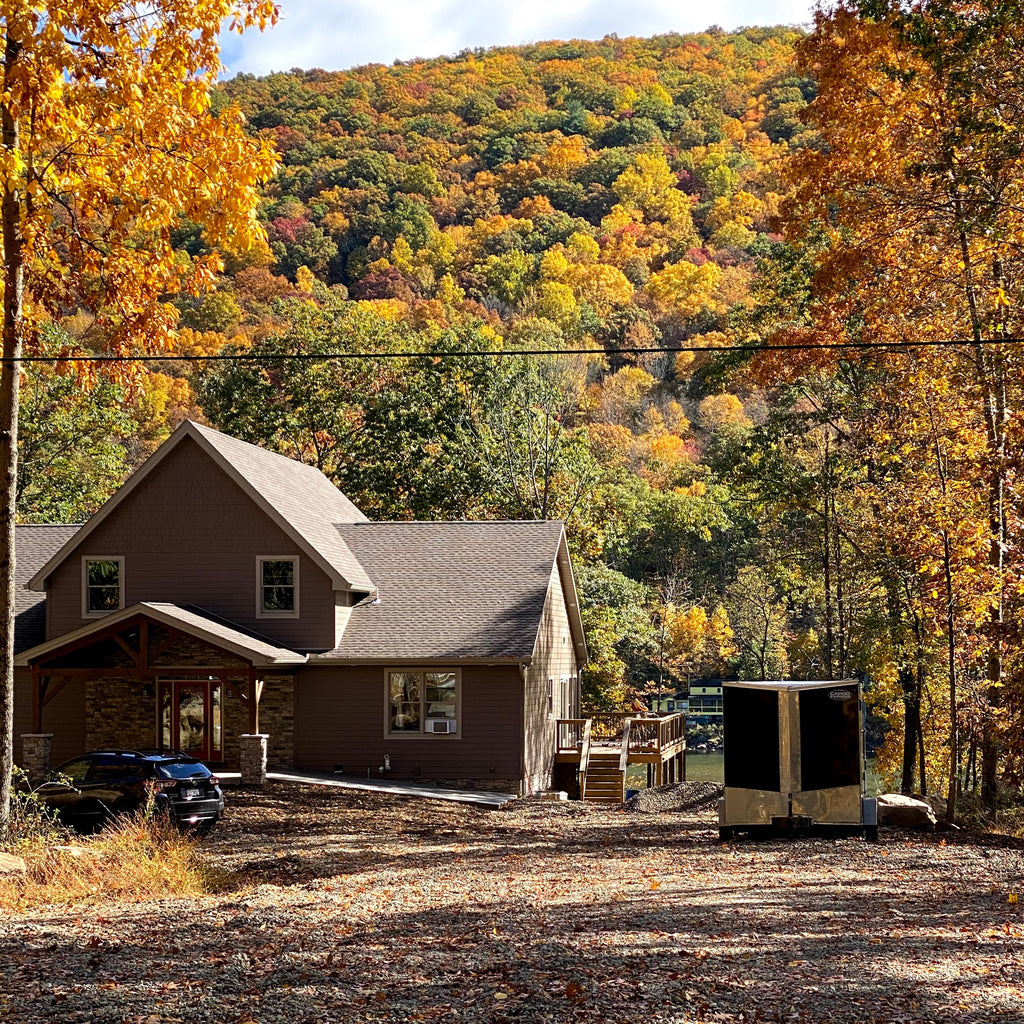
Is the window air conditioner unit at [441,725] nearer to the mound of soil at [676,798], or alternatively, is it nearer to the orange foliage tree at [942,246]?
the mound of soil at [676,798]

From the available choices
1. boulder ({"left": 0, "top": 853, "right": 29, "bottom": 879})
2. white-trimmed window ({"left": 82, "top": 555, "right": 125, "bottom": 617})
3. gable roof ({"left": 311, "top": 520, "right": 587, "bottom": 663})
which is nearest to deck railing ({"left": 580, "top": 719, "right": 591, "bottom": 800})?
gable roof ({"left": 311, "top": 520, "right": 587, "bottom": 663})

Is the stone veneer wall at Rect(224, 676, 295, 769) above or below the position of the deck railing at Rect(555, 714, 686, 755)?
above

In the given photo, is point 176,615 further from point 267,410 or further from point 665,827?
point 267,410

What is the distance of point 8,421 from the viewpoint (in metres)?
15.8

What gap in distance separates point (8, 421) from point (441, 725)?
13180 millimetres

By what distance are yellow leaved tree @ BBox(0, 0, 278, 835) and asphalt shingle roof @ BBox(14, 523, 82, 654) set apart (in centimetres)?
1343

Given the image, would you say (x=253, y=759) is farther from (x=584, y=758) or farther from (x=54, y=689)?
(x=584, y=758)

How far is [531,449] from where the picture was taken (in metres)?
39.2

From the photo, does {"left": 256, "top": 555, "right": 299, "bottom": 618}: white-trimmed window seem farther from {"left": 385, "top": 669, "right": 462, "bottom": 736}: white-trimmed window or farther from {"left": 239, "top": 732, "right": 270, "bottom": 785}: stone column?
{"left": 239, "top": 732, "right": 270, "bottom": 785}: stone column

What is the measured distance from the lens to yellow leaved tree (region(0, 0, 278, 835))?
1462cm

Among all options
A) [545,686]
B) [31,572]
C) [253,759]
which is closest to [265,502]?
[253,759]

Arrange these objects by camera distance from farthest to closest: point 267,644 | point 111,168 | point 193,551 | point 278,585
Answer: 1. point 193,551
2. point 278,585
3. point 267,644
4. point 111,168

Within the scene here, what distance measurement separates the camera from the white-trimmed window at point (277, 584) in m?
27.2

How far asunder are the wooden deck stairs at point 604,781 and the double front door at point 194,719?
8672mm
